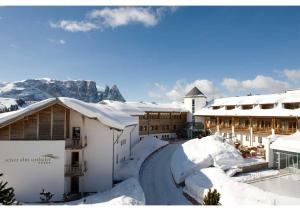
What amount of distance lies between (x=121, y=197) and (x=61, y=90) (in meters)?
140

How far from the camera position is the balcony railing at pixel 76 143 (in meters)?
18.3

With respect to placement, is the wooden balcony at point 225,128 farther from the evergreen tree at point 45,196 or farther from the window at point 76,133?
the evergreen tree at point 45,196

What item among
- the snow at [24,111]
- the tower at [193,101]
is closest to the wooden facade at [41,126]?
the snow at [24,111]

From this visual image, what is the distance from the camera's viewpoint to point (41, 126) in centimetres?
1789

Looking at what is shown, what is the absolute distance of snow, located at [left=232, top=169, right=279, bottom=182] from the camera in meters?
20.2

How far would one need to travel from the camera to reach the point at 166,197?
18047 millimetres

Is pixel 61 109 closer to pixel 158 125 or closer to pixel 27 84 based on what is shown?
pixel 158 125

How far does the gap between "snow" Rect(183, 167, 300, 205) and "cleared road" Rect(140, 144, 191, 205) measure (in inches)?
38.5

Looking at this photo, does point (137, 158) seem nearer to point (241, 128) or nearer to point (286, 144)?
point (286, 144)

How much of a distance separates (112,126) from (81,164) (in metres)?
3.40

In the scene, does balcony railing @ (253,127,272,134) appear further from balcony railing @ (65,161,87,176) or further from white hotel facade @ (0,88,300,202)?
balcony railing @ (65,161,87,176)

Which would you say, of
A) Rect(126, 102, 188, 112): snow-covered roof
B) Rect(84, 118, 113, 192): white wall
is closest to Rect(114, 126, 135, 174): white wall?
Rect(84, 118, 113, 192): white wall

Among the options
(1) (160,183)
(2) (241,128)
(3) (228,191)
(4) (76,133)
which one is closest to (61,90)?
(2) (241,128)

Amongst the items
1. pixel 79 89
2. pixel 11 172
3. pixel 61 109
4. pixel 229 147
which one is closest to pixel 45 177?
pixel 11 172
